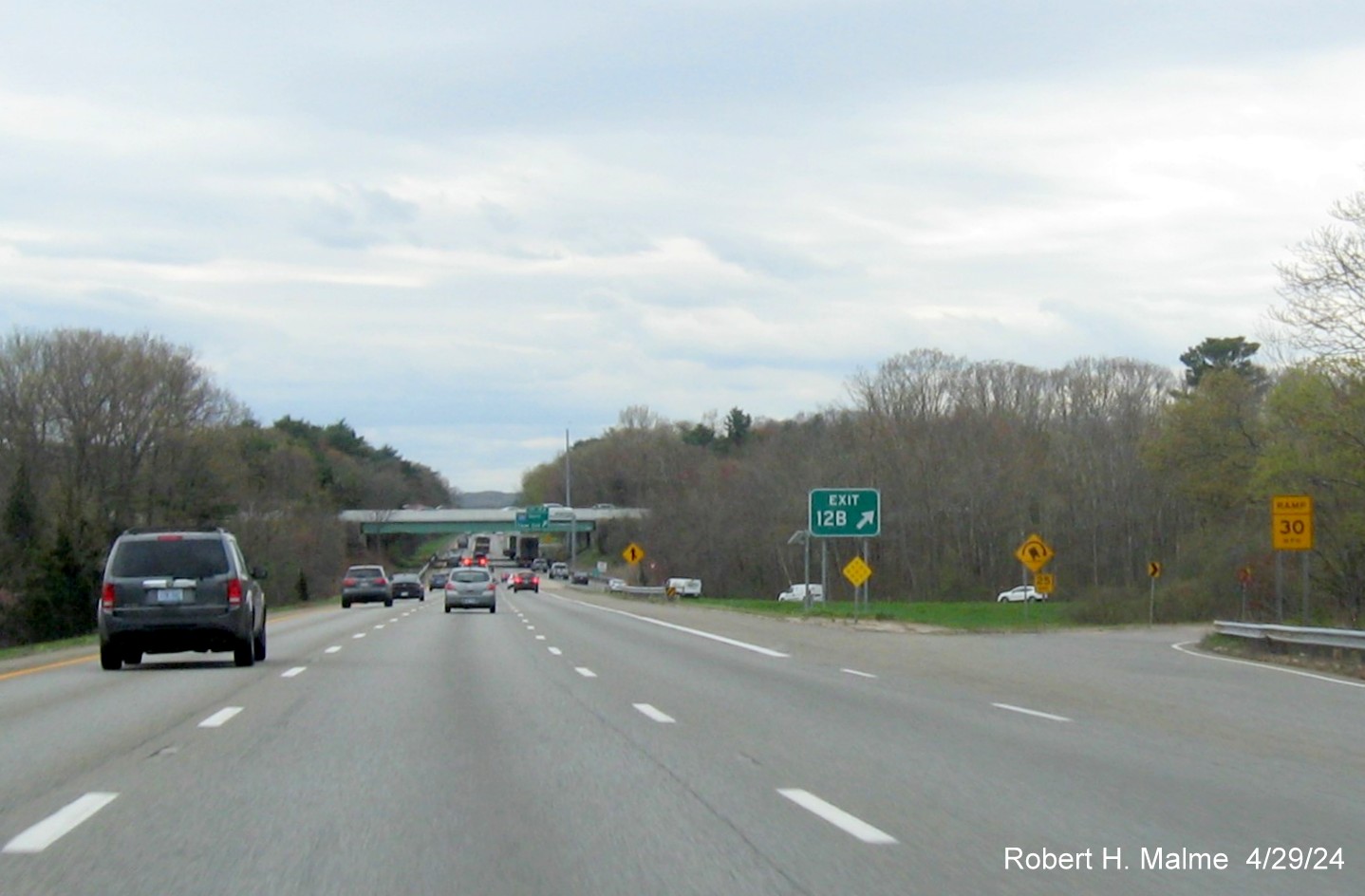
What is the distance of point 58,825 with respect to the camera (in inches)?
357

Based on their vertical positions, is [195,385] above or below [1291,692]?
above

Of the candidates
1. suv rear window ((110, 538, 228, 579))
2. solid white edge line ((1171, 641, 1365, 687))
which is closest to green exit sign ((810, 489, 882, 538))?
solid white edge line ((1171, 641, 1365, 687))

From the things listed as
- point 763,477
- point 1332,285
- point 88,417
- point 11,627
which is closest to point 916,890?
point 1332,285

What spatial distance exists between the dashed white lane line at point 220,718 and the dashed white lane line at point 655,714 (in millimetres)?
4071

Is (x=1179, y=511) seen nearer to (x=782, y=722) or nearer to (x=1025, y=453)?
(x=1025, y=453)

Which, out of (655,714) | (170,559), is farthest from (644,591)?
(655,714)

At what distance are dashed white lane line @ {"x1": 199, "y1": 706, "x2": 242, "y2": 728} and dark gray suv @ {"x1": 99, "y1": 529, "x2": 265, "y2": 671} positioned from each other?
539 centimetres

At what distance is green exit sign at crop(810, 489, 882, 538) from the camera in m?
47.5

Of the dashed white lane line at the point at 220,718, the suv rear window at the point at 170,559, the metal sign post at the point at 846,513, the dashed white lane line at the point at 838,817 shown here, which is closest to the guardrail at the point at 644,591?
the metal sign post at the point at 846,513

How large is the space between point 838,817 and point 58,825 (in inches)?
178

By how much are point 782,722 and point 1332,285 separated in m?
35.9

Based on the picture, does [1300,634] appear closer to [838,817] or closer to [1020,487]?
[838,817]

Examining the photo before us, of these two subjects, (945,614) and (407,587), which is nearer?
(945,614)

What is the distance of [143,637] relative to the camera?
70.8ft
